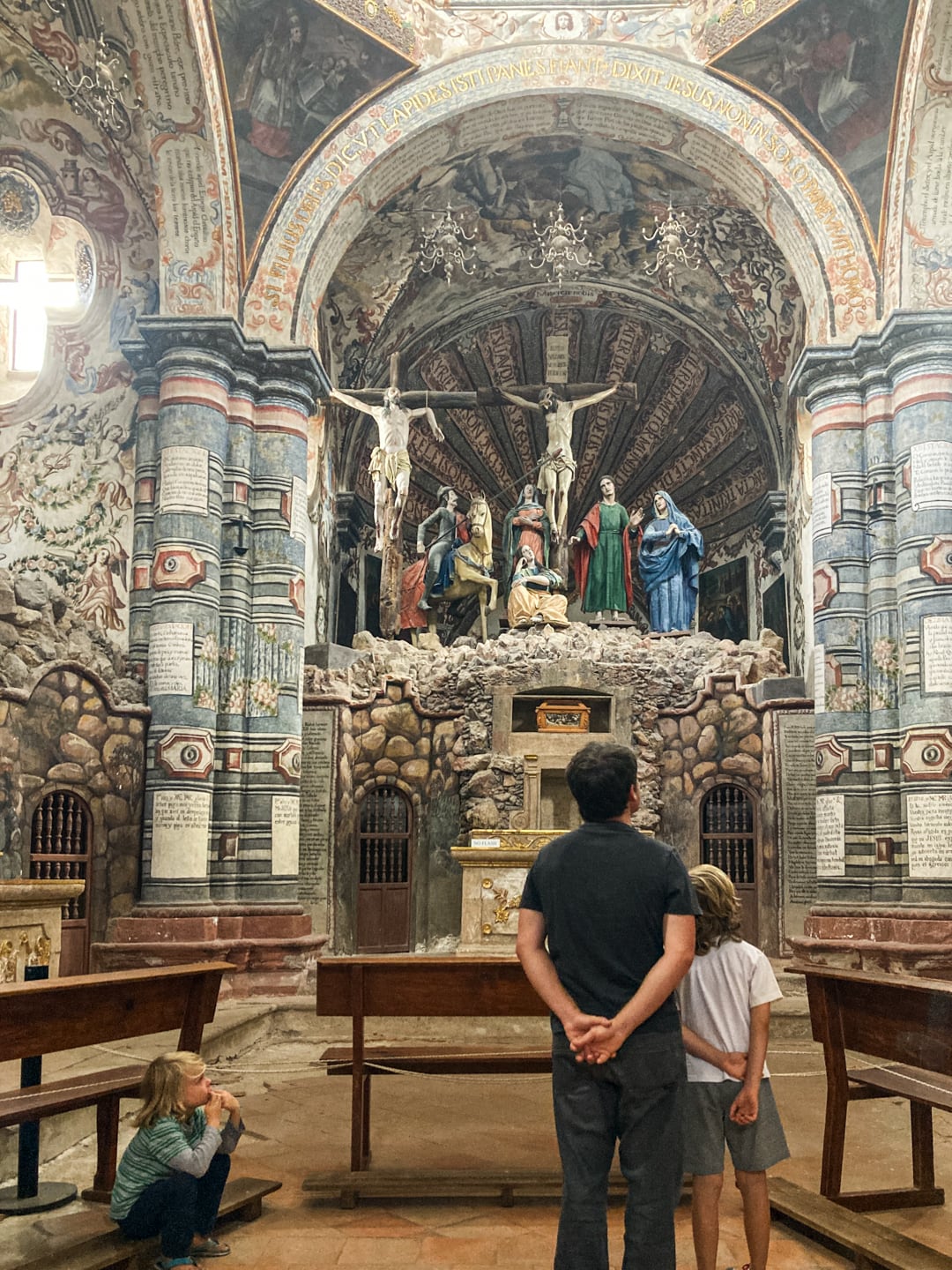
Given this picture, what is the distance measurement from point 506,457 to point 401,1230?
16.1 metres

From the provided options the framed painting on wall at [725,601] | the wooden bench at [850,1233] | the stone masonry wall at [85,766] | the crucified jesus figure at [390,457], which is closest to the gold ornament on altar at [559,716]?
the crucified jesus figure at [390,457]

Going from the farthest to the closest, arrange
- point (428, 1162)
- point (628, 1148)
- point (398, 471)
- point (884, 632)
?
point (398, 471) < point (884, 632) < point (428, 1162) < point (628, 1148)

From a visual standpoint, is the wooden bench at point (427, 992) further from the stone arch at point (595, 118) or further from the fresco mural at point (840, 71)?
the fresco mural at point (840, 71)

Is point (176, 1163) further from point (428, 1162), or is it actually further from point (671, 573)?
point (671, 573)

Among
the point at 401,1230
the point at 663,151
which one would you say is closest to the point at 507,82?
the point at 663,151

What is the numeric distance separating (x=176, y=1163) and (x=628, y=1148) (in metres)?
1.70

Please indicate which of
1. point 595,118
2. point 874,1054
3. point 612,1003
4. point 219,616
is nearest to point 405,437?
point 219,616

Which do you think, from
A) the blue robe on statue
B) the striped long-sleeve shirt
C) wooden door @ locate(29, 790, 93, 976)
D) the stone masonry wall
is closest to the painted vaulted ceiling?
the blue robe on statue

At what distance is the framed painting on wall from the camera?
59.8 ft

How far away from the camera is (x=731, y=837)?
45.7ft

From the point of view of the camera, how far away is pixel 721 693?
14078mm

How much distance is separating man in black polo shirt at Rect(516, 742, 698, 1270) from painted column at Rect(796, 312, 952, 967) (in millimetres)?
8402

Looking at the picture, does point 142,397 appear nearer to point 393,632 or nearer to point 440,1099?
point 393,632

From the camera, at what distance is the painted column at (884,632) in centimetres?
1103
